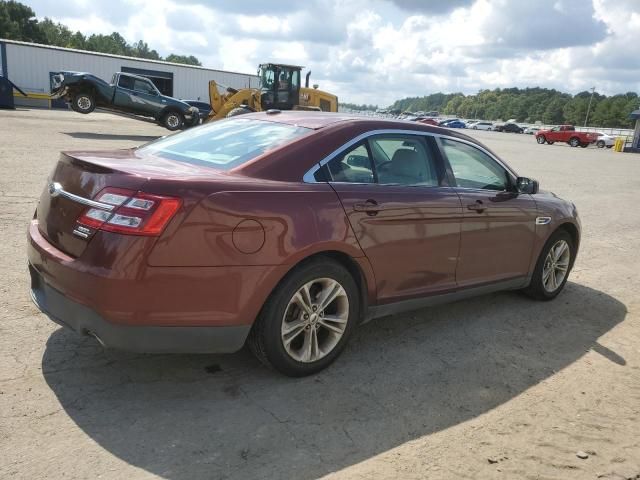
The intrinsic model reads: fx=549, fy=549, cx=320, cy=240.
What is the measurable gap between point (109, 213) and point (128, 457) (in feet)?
3.85

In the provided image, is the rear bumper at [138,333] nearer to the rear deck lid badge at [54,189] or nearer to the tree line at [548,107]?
the rear deck lid badge at [54,189]

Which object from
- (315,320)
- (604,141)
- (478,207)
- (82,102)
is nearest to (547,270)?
(478,207)

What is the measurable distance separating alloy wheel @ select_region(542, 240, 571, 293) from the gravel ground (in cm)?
61

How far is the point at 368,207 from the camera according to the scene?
3490mm

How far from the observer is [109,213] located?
2.75m

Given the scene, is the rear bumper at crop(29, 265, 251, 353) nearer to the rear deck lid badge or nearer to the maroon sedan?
the maroon sedan

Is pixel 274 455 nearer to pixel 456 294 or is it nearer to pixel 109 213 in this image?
pixel 109 213

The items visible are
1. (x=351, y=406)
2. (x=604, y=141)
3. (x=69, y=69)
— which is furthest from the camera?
(x=604, y=141)

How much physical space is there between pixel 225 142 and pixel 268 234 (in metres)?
0.99

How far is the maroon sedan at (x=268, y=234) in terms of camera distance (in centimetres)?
274

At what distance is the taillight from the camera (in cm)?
269

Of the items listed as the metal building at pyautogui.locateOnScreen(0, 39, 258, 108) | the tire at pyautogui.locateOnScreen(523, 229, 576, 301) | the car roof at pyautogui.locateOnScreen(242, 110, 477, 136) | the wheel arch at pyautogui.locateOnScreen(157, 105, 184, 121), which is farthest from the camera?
the metal building at pyautogui.locateOnScreen(0, 39, 258, 108)

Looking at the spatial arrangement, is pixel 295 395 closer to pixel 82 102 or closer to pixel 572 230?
pixel 572 230

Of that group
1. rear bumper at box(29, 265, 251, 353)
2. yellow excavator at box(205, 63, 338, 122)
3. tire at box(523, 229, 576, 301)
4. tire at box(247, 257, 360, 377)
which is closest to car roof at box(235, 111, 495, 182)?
tire at box(247, 257, 360, 377)
